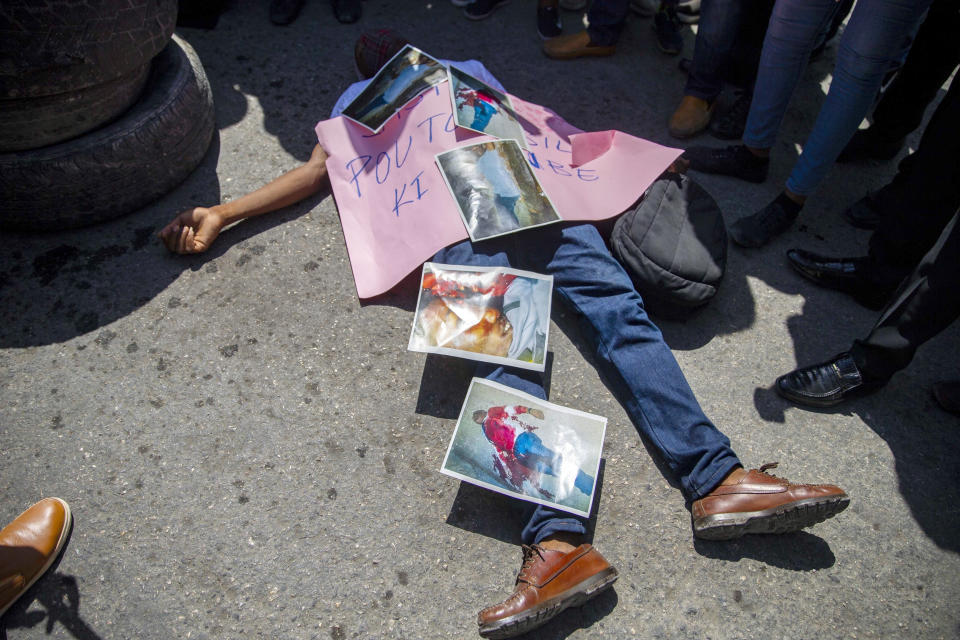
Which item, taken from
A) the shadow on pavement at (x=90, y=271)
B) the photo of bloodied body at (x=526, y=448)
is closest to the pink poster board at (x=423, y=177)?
the shadow on pavement at (x=90, y=271)

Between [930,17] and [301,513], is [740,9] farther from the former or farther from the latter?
[301,513]

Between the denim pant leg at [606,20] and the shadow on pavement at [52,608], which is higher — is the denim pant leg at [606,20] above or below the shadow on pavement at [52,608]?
above

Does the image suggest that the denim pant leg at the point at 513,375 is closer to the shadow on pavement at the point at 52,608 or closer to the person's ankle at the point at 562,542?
the person's ankle at the point at 562,542

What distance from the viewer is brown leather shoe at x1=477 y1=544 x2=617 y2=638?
1533 millimetres

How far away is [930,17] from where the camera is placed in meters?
2.43

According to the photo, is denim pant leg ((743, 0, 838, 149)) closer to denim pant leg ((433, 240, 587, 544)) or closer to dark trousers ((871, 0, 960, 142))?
dark trousers ((871, 0, 960, 142))

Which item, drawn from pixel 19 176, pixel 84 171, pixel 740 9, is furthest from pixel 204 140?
pixel 740 9

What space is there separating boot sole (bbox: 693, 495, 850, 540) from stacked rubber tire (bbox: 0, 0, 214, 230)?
235 cm

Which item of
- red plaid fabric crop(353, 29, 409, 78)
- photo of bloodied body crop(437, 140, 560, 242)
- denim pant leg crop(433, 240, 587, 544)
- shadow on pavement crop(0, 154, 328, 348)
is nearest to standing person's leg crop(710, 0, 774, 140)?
photo of bloodied body crop(437, 140, 560, 242)

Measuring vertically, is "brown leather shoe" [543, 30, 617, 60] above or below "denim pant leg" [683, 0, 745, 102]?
below

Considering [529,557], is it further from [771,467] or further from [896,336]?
[896,336]

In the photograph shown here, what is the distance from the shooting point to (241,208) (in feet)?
7.78

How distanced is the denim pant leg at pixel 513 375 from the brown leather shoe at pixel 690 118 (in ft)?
3.91

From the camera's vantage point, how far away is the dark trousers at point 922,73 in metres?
2.41
